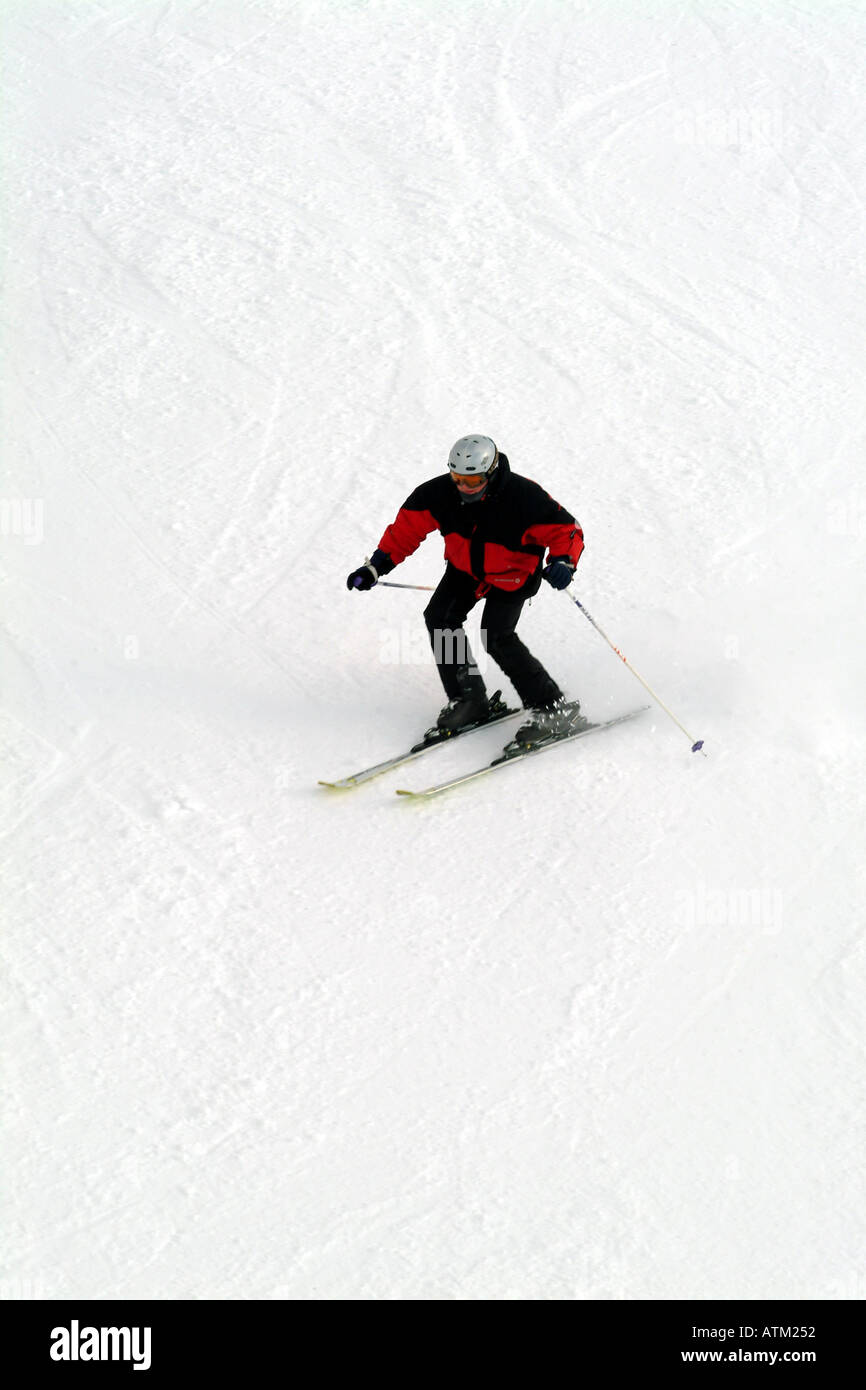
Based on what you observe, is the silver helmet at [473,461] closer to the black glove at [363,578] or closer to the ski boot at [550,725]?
Answer: the black glove at [363,578]

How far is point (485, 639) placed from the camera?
21.7 feet

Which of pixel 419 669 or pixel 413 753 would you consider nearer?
pixel 413 753

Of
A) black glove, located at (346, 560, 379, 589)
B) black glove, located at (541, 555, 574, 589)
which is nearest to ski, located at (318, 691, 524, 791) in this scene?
black glove, located at (346, 560, 379, 589)

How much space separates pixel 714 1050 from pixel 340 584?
3.68 meters

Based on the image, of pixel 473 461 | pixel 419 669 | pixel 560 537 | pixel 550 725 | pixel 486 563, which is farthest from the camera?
pixel 419 669

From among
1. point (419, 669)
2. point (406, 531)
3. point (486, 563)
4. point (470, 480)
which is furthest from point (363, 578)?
point (419, 669)

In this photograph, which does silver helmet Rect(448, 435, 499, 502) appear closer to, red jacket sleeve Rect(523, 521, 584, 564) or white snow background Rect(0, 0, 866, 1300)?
red jacket sleeve Rect(523, 521, 584, 564)

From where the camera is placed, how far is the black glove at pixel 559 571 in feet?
19.9

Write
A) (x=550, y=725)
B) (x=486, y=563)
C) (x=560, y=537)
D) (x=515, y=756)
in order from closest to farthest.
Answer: (x=560, y=537) → (x=486, y=563) → (x=515, y=756) → (x=550, y=725)

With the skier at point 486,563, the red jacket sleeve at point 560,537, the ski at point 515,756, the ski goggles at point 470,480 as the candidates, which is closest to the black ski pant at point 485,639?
the skier at point 486,563

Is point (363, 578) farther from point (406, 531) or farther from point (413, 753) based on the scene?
point (413, 753)

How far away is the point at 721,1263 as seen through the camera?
444 centimetres

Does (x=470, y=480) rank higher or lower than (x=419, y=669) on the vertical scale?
higher

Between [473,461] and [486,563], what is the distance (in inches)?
21.1
